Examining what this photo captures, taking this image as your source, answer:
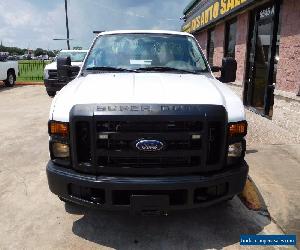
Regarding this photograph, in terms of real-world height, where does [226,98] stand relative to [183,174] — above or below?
above

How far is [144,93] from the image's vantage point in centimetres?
312

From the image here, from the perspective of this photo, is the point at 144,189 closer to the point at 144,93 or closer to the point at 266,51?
the point at 144,93

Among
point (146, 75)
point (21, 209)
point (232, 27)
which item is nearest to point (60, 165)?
point (21, 209)

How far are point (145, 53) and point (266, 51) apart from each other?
5.37 meters

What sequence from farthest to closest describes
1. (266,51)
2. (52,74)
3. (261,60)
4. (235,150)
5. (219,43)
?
(219,43) → (52,74) → (261,60) → (266,51) → (235,150)

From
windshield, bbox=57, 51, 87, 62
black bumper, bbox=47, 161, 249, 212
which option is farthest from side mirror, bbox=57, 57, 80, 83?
windshield, bbox=57, 51, 87, 62

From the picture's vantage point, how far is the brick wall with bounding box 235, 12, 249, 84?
10.1 m

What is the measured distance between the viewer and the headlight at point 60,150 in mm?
3078

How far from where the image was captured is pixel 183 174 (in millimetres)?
2996

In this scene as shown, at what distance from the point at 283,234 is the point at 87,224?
6.57 feet

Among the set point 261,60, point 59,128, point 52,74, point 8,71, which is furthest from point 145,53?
point 8,71

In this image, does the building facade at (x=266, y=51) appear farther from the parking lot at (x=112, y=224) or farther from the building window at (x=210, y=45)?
the parking lot at (x=112, y=224)

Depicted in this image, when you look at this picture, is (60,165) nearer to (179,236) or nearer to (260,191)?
(179,236)

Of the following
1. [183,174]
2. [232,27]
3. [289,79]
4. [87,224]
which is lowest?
[87,224]
